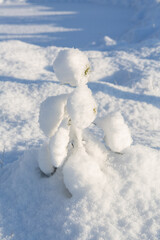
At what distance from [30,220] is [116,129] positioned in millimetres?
698

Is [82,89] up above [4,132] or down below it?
above

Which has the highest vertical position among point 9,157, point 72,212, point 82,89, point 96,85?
point 82,89

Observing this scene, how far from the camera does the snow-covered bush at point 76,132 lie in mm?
1419

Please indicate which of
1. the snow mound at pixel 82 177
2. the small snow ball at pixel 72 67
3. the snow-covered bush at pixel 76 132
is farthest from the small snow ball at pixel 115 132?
the small snow ball at pixel 72 67

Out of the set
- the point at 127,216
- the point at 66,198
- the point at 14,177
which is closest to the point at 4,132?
the point at 14,177

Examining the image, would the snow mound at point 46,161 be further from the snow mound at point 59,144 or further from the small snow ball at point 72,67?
the small snow ball at point 72,67

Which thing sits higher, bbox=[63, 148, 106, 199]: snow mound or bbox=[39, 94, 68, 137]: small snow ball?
bbox=[39, 94, 68, 137]: small snow ball

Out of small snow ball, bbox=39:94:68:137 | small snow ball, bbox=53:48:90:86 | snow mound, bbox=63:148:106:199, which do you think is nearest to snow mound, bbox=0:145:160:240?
snow mound, bbox=63:148:106:199

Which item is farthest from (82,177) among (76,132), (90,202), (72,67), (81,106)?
(72,67)

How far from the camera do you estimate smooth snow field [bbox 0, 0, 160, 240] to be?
143 cm

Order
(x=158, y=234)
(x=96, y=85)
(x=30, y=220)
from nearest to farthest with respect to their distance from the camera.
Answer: (x=158, y=234)
(x=30, y=220)
(x=96, y=85)

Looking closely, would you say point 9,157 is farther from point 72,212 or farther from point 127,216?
point 127,216

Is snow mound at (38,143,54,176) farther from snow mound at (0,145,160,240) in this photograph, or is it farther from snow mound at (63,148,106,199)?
snow mound at (63,148,106,199)

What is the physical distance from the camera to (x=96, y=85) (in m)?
3.89
